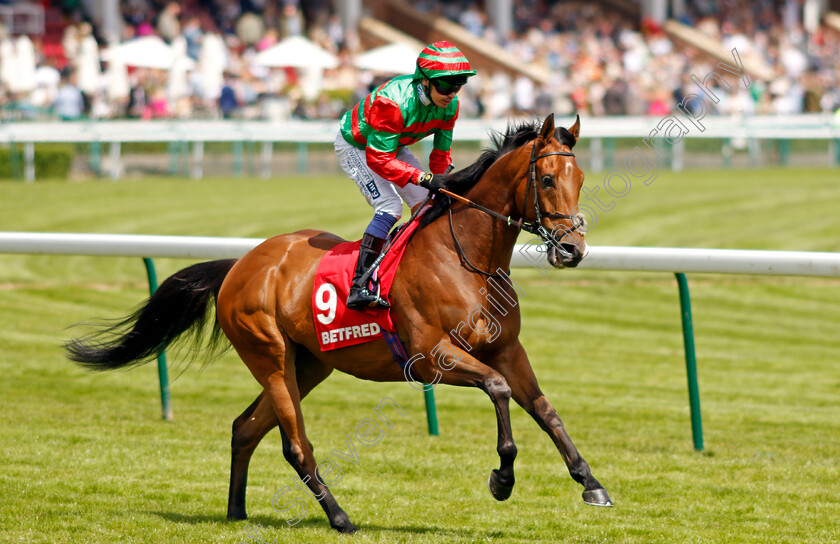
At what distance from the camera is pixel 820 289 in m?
12.1

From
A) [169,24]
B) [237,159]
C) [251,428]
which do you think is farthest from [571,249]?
[169,24]

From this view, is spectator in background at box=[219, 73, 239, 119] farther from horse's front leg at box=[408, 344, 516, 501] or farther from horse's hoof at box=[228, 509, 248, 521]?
horse's front leg at box=[408, 344, 516, 501]

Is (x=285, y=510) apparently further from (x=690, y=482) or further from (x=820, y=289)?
(x=820, y=289)

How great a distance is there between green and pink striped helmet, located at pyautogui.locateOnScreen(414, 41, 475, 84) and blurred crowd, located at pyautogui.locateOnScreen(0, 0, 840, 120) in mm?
15148

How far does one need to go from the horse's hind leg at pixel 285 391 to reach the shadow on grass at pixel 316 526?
163mm

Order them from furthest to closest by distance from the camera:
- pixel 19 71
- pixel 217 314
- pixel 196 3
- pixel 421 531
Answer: pixel 196 3
pixel 19 71
pixel 217 314
pixel 421 531

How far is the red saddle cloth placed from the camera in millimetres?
4707

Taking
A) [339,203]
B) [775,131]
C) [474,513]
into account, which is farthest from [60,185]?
[474,513]

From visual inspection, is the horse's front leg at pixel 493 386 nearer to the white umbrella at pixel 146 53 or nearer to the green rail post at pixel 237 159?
the green rail post at pixel 237 159

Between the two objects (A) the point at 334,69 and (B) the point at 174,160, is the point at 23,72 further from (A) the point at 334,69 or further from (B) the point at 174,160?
(A) the point at 334,69

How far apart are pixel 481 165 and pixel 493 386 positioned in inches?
37.4

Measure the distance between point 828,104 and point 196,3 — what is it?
13.4 meters

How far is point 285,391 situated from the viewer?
16.3ft

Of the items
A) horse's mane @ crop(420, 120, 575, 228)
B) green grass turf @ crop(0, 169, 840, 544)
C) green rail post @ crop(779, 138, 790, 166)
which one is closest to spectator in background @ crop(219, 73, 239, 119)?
green grass turf @ crop(0, 169, 840, 544)
